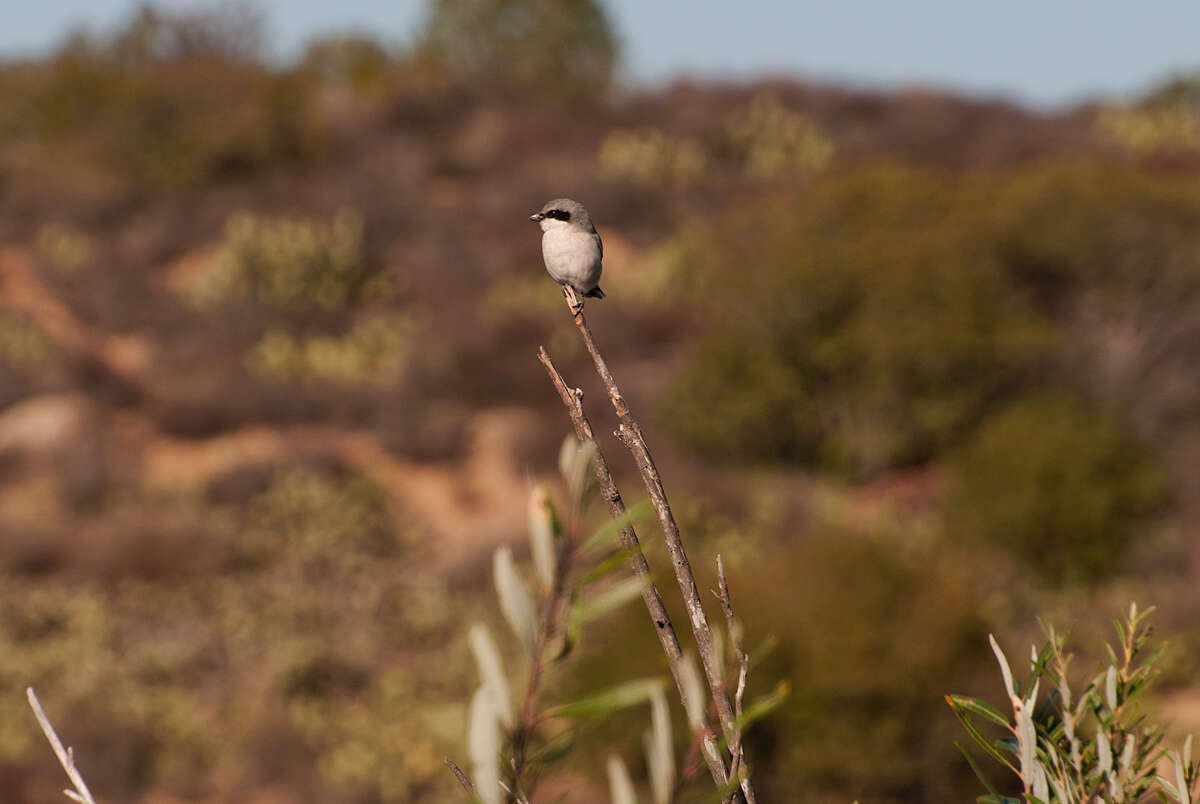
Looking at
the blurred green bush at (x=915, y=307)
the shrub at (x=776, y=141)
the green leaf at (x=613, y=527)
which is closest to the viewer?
the green leaf at (x=613, y=527)

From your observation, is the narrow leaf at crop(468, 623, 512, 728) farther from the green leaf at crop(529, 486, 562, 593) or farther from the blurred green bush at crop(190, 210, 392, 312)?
the blurred green bush at crop(190, 210, 392, 312)

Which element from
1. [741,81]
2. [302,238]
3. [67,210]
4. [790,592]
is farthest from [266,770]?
[741,81]

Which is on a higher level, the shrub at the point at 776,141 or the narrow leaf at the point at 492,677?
the shrub at the point at 776,141

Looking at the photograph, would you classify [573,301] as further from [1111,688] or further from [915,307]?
[915,307]

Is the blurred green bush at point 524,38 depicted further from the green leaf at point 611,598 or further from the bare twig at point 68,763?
the green leaf at point 611,598

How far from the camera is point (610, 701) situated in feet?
2.32

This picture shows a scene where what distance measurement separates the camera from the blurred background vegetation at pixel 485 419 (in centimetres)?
929

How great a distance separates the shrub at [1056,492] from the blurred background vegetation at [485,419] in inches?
1.8

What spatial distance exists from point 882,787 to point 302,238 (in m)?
13.6

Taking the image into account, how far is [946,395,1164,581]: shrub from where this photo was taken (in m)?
13.0

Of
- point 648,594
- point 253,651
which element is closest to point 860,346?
point 253,651

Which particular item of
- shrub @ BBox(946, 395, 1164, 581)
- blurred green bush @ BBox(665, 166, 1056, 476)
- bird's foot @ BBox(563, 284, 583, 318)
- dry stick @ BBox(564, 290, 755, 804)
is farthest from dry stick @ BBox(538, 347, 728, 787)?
blurred green bush @ BBox(665, 166, 1056, 476)

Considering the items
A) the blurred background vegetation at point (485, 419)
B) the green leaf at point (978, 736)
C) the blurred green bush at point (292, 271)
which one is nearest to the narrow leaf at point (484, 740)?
the green leaf at point (978, 736)

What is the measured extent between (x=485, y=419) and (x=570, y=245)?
13.8 metres
